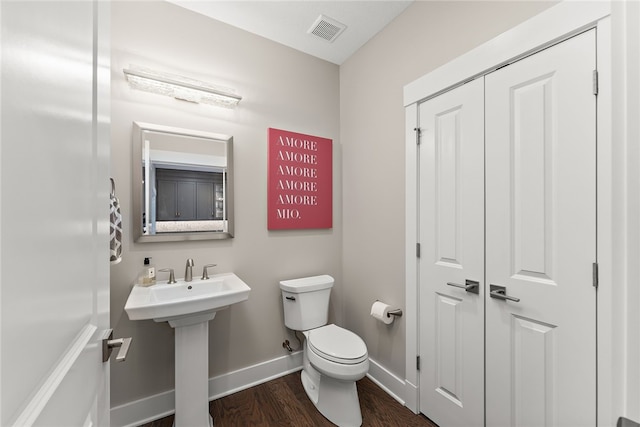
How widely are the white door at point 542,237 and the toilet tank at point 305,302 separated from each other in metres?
1.13

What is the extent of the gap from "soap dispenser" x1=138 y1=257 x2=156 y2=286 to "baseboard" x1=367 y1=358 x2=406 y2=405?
1689 mm

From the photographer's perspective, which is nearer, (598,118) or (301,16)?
(598,118)

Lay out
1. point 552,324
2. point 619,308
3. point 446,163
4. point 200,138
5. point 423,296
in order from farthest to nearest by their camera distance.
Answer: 1. point 200,138
2. point 423,296
3. point 446,163
4. point 552,324
5. point 619,308

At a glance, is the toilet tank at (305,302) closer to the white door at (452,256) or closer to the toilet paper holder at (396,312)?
the toilet paper holder at (396,312)

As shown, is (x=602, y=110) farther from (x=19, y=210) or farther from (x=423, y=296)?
(x=19, y=210)

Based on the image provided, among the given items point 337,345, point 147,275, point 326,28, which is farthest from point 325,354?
point 326,28

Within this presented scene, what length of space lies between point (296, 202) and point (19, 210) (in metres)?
1.92

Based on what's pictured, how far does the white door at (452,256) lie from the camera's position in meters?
1.42

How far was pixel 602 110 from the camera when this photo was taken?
39.9 inches

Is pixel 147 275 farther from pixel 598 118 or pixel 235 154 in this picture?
pixel 598 118

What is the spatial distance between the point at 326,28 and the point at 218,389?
2.73 metres

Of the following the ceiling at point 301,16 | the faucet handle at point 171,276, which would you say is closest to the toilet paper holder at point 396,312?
the faucet handle at point 171,276

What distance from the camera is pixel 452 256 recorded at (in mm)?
1543

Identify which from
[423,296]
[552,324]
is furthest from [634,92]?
[423,296]
